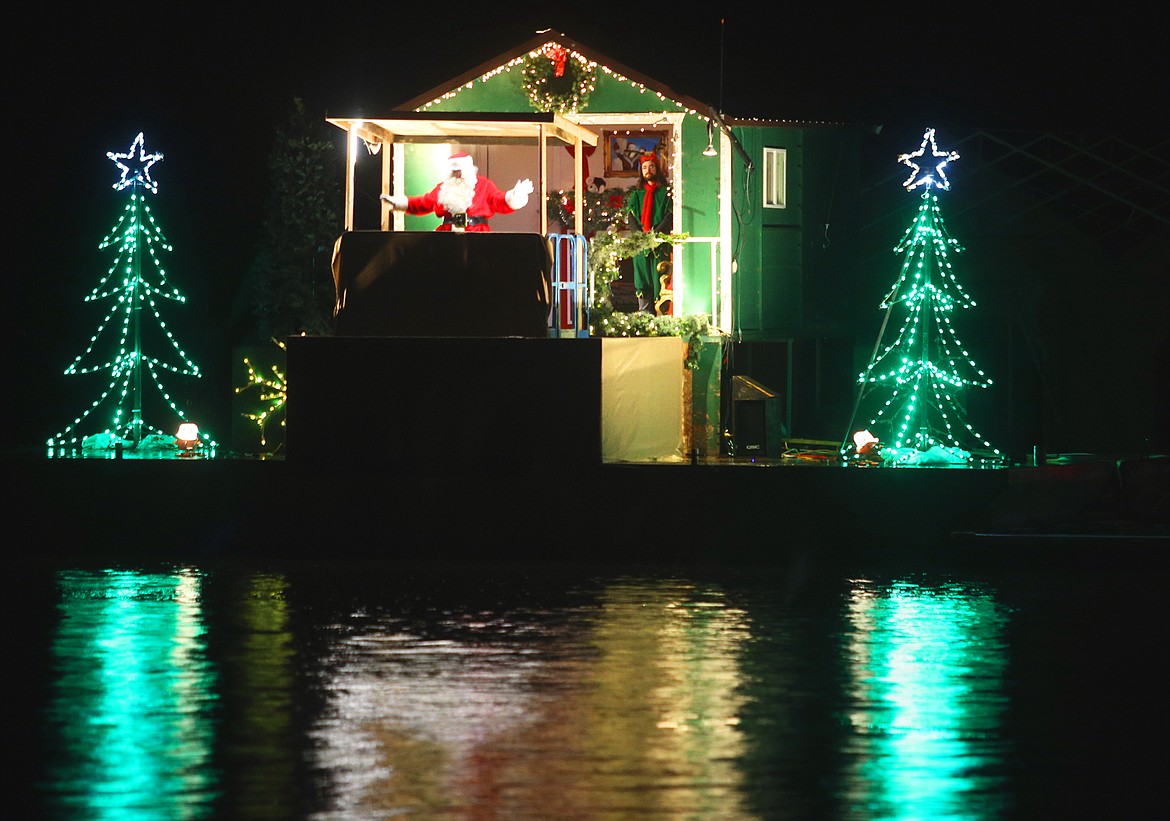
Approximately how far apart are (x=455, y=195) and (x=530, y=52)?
290 cm

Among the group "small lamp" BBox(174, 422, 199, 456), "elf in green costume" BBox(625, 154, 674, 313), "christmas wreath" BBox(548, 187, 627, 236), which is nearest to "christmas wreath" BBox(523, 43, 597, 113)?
"christmas wreath" BBox(548, 187, 627, 236)

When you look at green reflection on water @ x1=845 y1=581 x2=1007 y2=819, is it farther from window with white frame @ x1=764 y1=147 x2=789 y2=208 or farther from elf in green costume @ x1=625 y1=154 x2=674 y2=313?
window with white frame @ x1=764 y1=147 x2=789 y2=208

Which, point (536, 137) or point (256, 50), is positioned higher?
point (256, 50)

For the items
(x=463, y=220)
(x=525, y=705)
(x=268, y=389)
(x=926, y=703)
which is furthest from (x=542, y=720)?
(x=268, y=389)

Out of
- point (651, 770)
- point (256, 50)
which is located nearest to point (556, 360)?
point (651, 770)

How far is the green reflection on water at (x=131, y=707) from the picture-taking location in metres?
7.39

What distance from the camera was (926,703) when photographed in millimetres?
9539

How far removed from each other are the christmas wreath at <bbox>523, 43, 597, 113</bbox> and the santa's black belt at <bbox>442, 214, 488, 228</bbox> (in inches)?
94.5

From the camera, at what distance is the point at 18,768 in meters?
7.91

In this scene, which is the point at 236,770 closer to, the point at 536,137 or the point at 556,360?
the point at 556,360

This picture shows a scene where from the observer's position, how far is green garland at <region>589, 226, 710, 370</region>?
18.8 m

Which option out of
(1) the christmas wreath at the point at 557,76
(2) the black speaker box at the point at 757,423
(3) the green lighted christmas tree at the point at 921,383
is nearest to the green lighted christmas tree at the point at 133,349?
(1) the christmas wreath at the point at 557,76

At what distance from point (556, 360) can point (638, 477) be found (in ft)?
5.42

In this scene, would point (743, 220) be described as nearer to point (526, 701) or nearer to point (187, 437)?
point (187, 437)
